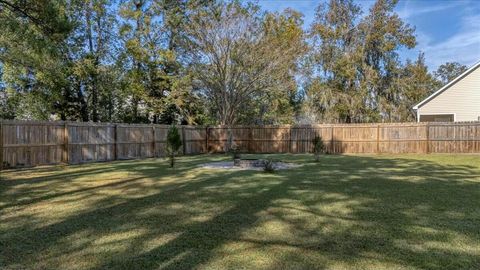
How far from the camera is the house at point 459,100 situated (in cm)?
2086

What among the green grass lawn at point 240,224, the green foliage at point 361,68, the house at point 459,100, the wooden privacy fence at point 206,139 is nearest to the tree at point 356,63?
the green foliage at point 361,68

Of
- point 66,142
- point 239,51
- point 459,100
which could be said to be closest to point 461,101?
point 459,100

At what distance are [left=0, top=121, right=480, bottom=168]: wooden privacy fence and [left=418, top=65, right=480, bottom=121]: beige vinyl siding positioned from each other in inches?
140

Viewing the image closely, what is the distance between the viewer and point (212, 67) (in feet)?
73.6

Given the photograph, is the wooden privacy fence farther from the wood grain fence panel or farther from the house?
the house

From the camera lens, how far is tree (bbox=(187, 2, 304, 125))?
21.5 meters

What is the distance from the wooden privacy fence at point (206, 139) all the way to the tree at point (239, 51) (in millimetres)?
2557

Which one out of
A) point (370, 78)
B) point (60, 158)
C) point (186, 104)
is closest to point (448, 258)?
point (60, 158)

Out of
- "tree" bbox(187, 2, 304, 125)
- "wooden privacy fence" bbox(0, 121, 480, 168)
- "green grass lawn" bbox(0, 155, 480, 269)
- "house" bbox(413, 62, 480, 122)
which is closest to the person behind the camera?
"green grass lawn" bbox(0, 155, 480, 269)

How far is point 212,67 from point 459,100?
13763 millimetres

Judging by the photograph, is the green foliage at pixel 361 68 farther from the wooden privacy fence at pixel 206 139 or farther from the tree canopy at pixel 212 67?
the wooden privacy fence at pixel 206 139

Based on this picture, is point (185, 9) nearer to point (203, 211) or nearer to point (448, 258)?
point (203, 211)

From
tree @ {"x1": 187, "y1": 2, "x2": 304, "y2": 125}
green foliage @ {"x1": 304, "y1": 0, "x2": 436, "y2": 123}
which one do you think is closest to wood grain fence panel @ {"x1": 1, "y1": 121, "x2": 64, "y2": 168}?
tree @ {"x1": 187, "y1": 2, "x2": 304, "y2": 125}

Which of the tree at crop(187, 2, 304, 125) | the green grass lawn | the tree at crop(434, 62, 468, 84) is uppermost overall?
the tree at crop(434, 62, 468, 84)
